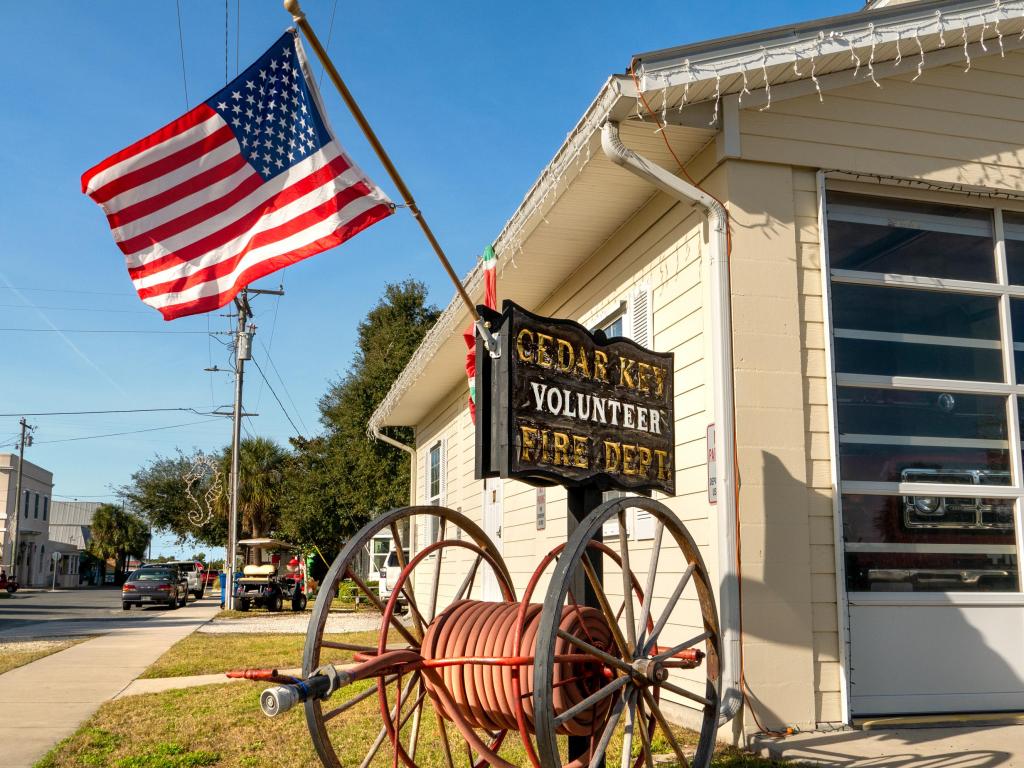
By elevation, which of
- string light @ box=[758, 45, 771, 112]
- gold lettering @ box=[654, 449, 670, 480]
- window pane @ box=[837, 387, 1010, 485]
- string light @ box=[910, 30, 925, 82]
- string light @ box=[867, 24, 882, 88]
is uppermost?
string light @ box=[910, 30, 925, 82]

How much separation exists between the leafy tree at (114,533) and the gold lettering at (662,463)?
69750 millimetres

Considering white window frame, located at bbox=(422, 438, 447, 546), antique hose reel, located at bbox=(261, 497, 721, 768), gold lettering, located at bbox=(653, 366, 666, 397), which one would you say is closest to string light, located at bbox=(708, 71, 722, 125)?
gold lettering, located at bbox=(653, 366, 666, 397)

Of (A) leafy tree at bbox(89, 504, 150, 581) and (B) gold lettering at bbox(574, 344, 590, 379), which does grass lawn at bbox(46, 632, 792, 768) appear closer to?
(B) gold lettering at bbox(574, 344, 590, 379)

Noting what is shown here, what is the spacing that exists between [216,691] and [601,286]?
509cm

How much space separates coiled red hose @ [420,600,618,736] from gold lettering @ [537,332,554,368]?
1079 mm

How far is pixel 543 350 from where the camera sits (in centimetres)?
433

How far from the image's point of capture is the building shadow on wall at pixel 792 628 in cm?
558

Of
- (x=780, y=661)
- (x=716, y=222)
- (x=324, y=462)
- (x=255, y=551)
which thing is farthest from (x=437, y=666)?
(x=324, y=462)

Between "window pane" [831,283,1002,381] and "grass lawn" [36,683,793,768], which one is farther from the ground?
"window pane" [831,283,1002,381]

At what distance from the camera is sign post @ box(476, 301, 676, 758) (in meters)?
4.19

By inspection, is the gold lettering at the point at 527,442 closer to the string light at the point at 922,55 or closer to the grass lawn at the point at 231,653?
the string light at the point at 922,55

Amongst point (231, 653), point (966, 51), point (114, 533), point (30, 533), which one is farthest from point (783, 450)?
point (114, 533)

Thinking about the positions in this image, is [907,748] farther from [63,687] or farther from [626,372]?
[63,687]

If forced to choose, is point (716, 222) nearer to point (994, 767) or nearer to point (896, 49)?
point (896, 49)
